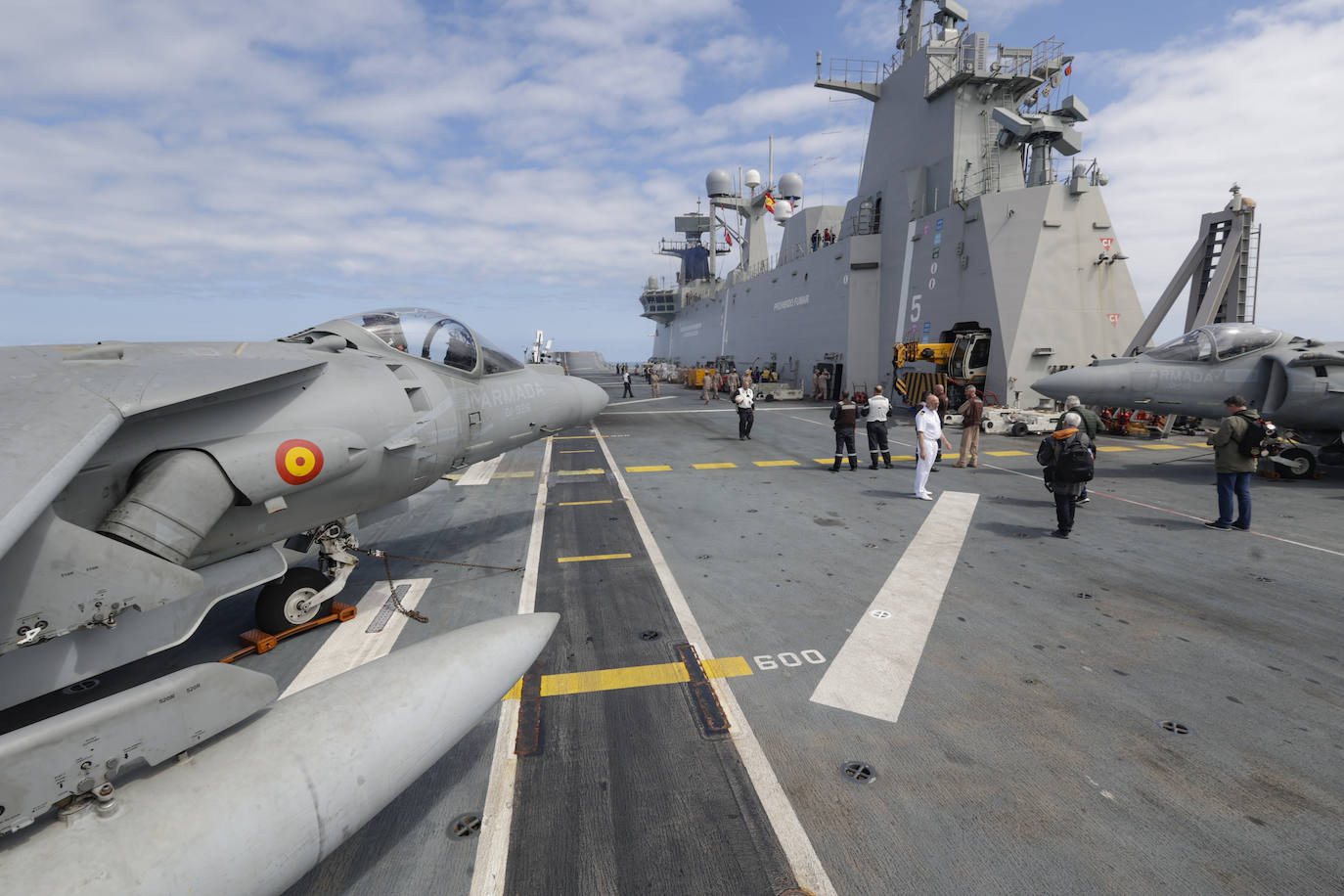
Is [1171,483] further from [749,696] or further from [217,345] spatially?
[217,345]

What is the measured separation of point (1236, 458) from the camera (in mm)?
7973

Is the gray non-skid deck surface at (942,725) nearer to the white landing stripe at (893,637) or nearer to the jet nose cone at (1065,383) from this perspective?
the white landing stripe at (893,637)

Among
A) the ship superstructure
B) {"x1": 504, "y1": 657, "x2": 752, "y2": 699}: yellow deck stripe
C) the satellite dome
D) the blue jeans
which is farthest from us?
the satellite dome

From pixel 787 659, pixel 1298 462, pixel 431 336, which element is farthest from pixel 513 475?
pixel 1298 462

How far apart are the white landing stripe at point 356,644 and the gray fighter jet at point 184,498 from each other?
392 millimetres

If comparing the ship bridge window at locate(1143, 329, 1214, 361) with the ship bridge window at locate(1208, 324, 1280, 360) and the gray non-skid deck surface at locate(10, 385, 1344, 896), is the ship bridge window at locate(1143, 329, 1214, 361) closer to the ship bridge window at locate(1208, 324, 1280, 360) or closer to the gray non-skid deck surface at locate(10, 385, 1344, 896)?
the ship bridge window at locate(1208, 324, 1280, 360)

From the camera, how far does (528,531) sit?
868 cm

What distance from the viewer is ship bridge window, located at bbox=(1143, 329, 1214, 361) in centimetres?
1173

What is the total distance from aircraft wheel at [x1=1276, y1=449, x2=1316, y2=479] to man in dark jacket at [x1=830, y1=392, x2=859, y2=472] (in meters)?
8.19

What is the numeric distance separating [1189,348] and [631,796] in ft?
47.2

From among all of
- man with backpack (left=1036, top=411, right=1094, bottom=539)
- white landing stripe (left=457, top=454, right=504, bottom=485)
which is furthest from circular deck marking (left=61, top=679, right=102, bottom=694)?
man with backpack (left=1036, top=411, right=1094, bottom=539)

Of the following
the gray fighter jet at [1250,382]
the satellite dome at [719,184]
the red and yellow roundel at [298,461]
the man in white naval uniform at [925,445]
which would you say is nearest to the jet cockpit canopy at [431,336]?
the red and yellow roundel at [298,461]

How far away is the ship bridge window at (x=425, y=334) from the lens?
6.08m

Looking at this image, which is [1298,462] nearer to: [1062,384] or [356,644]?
[1062,384]
